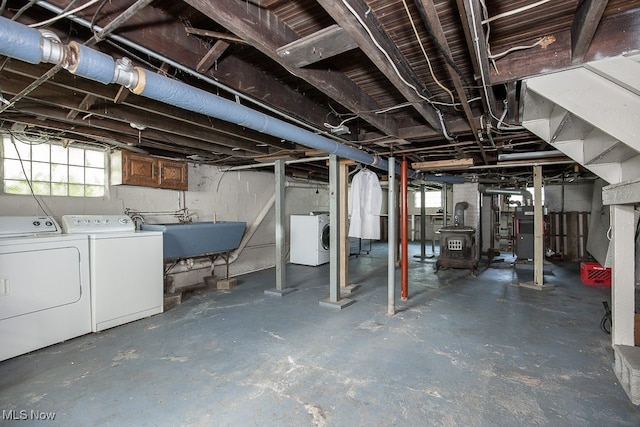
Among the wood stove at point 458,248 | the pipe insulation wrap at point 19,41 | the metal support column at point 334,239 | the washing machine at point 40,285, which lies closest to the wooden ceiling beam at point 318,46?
the pipe insulation wrap at point 19,41

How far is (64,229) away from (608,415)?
479 centimetres

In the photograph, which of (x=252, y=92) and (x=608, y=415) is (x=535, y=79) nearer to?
(x=252, y=92)

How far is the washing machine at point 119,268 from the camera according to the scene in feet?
10.1

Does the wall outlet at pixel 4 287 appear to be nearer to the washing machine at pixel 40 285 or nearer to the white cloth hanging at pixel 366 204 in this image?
the washing machine at pixel 40 285

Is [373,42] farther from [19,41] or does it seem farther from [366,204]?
[366,204]

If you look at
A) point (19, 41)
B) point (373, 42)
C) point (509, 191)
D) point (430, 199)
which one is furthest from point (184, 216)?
point (430, 199)

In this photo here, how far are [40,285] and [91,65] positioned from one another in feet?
7.80

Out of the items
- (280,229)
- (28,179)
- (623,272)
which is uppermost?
(28,179)

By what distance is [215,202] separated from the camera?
17.4ft

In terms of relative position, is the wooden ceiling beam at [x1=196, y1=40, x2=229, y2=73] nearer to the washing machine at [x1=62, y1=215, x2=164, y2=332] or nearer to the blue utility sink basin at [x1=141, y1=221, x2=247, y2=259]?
the washing machine at [x1=62, y1=215, x2=164, y2=332]

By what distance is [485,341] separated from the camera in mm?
2840

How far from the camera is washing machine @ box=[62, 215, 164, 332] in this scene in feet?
10.1

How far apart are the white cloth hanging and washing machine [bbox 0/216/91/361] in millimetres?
3012

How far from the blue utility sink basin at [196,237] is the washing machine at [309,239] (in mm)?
1816
